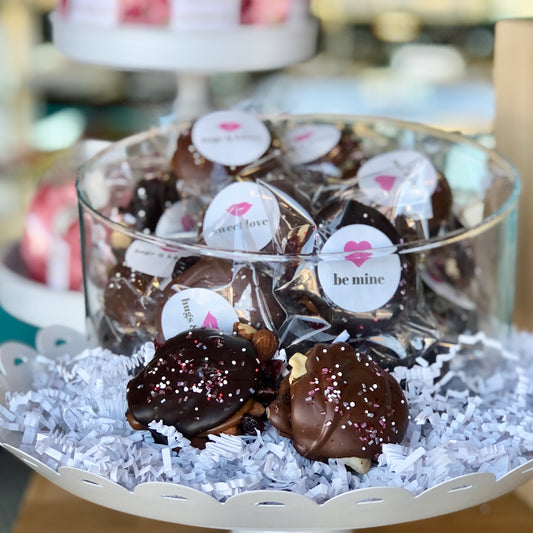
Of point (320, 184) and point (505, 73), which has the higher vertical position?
point (505, 73)

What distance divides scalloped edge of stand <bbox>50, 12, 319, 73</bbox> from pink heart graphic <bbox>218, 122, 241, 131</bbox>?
0.34 ft

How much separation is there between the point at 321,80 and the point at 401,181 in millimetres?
2442

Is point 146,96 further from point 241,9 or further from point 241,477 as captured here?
point 241,477

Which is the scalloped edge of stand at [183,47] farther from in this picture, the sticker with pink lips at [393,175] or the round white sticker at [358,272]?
the round white sticker at [358,272]

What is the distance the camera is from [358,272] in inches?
31.5

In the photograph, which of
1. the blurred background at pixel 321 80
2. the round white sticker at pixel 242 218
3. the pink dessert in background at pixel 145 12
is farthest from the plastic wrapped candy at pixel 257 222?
the blurred background at pixel 321 80

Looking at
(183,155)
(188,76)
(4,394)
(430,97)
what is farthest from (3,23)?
(4,394)

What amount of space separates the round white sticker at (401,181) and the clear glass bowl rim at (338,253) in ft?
0.27

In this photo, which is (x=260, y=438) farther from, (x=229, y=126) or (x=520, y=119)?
(x=520, y=119)

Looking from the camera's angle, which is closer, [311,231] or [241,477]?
[241,477]

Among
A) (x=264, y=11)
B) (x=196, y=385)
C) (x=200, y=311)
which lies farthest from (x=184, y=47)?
A: (x=196, y=385)

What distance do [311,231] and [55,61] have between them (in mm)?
2819

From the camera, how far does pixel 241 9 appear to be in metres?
1.15

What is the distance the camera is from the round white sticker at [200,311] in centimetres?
84
